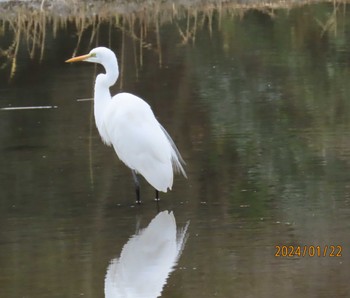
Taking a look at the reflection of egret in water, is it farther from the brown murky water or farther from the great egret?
the great egret

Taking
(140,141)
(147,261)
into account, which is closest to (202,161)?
(140,141)

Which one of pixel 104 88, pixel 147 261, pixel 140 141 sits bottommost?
pixel 147 261

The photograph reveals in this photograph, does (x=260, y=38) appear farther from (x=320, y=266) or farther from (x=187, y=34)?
(x=320, y=266)

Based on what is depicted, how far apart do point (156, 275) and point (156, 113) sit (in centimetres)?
461

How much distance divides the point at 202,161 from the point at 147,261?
7.81 ft
